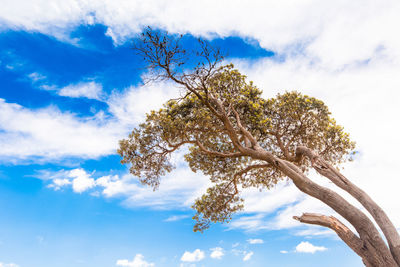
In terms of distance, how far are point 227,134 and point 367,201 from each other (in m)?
8.27

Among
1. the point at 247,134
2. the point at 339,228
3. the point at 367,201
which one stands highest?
the point at 247,134

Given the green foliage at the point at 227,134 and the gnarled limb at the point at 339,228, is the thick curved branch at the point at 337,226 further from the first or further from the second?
the green foliage at the point at 227,134

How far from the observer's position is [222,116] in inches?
538

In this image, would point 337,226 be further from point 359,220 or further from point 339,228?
point 359,220

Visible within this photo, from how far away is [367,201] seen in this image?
1137 centimetres

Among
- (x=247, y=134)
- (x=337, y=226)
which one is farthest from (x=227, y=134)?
(x=337, y=226)

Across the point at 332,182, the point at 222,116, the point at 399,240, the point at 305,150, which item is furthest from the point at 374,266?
the point at 222,116

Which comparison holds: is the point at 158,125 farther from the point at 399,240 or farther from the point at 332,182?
the point at 399,240

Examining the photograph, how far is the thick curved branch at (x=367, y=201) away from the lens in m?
9.96

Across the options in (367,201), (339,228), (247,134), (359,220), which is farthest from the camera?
(247,134)

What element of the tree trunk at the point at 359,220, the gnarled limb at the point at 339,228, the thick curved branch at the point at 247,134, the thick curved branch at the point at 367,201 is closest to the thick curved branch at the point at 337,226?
the gnarled limb at the point at 339,228

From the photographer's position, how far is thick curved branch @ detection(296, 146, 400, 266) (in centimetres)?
996

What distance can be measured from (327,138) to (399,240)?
842 cm

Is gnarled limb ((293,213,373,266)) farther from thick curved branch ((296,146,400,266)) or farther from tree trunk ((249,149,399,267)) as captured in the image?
thick curved branch ((296,146,400,266))
